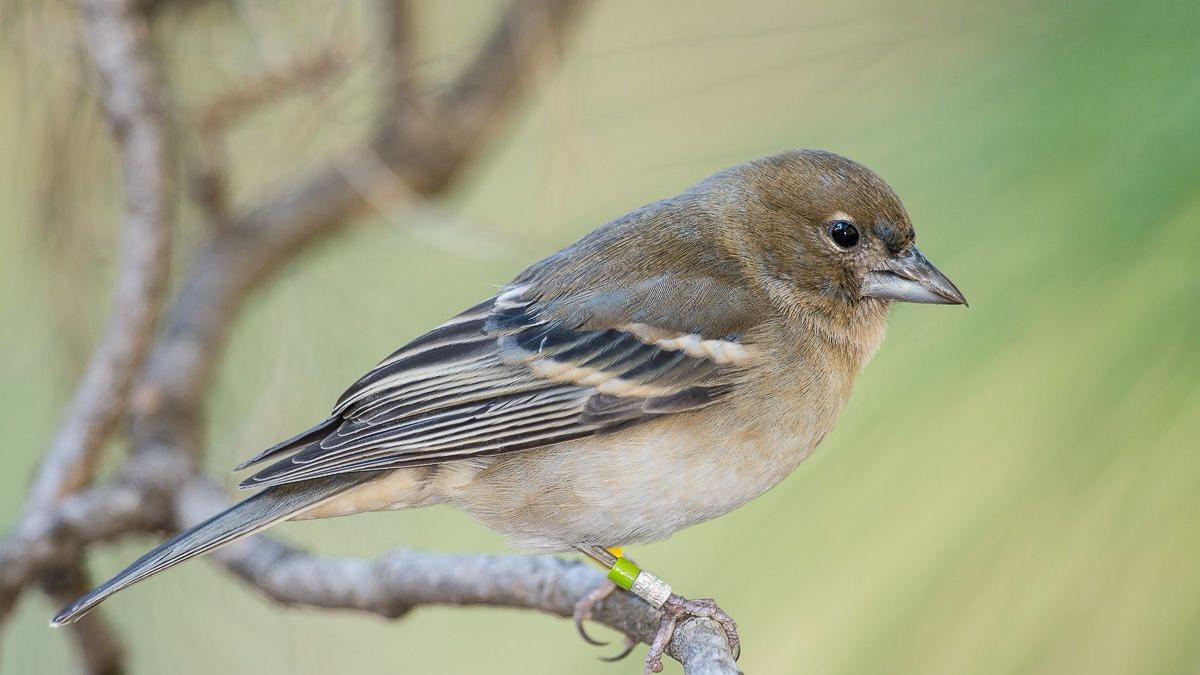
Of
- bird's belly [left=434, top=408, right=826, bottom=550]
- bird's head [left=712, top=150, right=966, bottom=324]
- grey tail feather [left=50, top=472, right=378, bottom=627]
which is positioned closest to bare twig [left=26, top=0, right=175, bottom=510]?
grey tail feather [left=50, top=472, right=378, bottom=627]

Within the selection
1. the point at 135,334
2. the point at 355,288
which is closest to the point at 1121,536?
the point at 135,334

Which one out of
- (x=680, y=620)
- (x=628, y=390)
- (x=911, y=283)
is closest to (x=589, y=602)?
(x=680, y=620)

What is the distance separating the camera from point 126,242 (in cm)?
→ 305

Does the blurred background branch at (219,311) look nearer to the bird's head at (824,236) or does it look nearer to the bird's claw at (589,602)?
the bird's claw at (589,602)

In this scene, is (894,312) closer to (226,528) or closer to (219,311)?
(226,528)

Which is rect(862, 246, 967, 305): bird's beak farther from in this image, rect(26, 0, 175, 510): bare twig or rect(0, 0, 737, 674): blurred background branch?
rect(26, 0, 175, 510): bare twig

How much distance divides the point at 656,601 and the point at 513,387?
0.49m

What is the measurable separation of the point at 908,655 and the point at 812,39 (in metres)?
1.01

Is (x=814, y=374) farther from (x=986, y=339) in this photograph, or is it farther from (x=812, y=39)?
(x=986, y=339)

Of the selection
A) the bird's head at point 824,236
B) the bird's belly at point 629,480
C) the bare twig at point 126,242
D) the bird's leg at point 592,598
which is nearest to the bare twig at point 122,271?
the bare twig at point 126,242

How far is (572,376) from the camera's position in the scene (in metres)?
2.45

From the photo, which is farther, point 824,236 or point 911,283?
point 824,236

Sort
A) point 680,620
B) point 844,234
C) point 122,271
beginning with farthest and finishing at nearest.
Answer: point 122,271, point 844,234, point 680,620

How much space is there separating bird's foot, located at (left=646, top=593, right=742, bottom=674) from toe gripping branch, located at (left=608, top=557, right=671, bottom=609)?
4 cm
